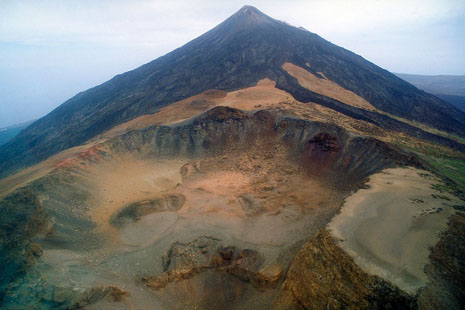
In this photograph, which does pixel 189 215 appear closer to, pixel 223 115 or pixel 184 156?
pixel 184 156

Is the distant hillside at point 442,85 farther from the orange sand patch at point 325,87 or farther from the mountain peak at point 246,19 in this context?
the orange sand patch at point 325,87

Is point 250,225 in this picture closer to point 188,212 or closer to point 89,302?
point 188,212

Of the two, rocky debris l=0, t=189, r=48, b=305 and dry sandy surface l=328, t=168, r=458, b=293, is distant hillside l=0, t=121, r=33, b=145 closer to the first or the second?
rocky debris l=0, t=189, r=48, b=305

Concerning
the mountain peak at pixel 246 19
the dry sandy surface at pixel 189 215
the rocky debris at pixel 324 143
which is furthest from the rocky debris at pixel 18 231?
the mountain peak at pixel 246 19

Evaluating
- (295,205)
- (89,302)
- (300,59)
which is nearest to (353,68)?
(300,59)

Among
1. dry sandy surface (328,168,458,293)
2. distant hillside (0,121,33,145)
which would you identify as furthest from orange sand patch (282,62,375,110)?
distant hillside (0,121,33,145)
